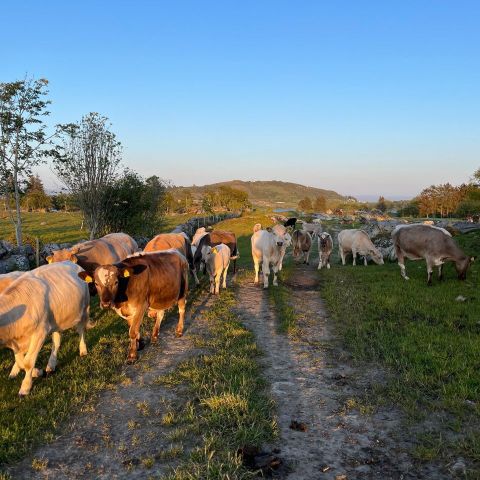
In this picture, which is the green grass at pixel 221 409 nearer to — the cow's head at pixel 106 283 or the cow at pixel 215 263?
the cow's head at pixel 106 283

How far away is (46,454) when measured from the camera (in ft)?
16.3

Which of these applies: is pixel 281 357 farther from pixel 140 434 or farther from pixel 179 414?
pixel 140 434

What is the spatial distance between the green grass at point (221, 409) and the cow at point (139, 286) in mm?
1319

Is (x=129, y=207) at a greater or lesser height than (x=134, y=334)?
greater

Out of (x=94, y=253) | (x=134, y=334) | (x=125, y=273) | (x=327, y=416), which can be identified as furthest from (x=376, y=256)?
(x=327, y=416)

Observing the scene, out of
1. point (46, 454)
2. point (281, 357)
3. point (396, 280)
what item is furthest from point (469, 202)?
point (46, 454)

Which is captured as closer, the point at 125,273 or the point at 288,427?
the point at 288,427

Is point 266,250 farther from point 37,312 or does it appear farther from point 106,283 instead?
point 37,312

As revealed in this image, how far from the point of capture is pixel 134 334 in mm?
8141

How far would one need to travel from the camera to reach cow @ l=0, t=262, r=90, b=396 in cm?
662

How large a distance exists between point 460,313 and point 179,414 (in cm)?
788

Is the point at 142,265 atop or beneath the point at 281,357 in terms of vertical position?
atop

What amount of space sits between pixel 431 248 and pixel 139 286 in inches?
422

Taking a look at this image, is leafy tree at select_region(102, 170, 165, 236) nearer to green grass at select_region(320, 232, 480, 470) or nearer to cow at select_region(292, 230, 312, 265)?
cow at select_region(292, 230, 312, 265)
